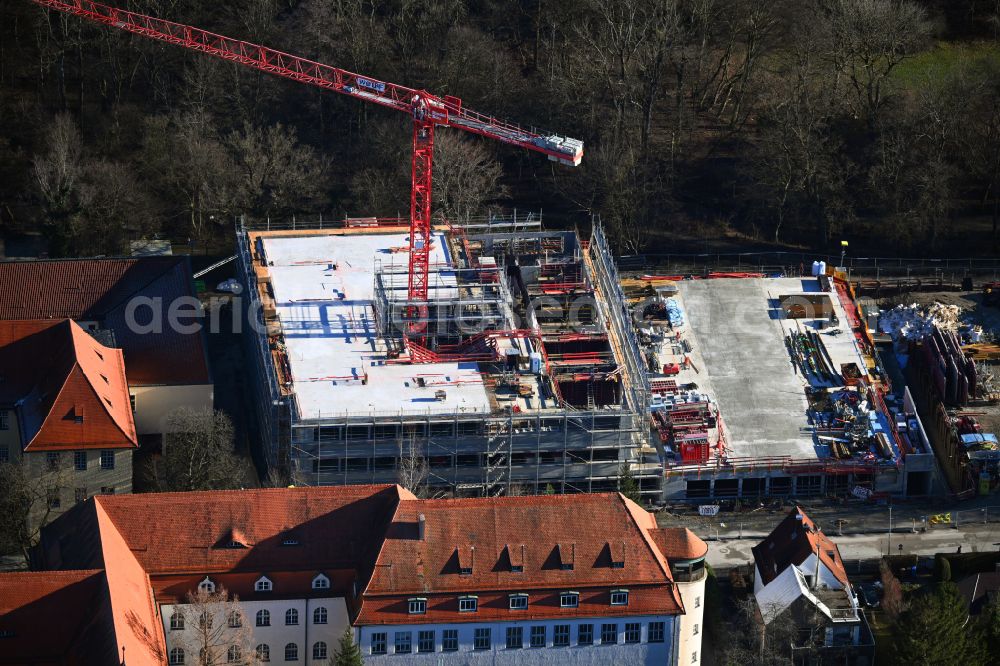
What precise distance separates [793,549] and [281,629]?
3279 cm

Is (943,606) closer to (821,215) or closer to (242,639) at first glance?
(242,639)

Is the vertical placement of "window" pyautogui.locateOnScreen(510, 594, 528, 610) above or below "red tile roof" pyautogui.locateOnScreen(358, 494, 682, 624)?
below

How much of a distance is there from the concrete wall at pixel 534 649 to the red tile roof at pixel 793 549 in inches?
545

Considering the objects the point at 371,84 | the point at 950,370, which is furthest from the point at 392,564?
the point at 950,370

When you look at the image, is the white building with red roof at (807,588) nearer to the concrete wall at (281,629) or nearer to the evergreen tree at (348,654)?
the concrete wall at (281,629)

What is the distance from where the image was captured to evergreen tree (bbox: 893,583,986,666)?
140250 millimetres

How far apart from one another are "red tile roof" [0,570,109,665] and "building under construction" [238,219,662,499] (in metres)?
30.8

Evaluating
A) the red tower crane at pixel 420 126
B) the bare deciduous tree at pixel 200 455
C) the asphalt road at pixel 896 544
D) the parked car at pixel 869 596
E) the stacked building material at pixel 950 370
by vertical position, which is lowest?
the parked car at pixel 869 596

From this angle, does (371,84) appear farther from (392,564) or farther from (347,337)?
(392,564)

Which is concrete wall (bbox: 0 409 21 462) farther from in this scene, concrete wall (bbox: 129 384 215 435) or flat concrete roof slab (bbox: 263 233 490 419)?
flat concrete roof slab (bbox: 263 233 490 419)

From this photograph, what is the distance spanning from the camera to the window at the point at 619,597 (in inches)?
5428

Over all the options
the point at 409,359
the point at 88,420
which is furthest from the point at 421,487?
the point at 88,420

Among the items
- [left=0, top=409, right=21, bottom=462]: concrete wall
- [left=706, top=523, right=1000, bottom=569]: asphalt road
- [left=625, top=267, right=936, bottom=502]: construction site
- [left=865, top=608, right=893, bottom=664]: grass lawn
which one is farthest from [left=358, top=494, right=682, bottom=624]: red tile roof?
[left=0, top=409, right=21, bottom=462]: concrete wall

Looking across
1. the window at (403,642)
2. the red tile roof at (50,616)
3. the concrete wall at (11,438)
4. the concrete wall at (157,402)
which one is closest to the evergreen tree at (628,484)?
the window at (403,642)
